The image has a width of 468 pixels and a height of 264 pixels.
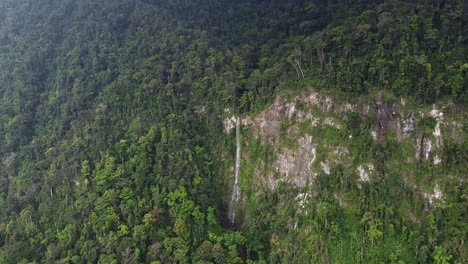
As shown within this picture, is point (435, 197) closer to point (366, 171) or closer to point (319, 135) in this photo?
point (366, 171)

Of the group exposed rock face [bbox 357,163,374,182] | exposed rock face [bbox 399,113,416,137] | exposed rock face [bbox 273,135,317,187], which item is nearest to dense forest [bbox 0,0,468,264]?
exposed rock face [bbox 357,163,374,182]

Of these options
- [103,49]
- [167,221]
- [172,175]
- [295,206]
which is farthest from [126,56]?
[295,206]

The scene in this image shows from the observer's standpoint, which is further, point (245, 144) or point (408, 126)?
point (245, 144)

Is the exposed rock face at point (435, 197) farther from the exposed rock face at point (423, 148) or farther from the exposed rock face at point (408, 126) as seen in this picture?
the exposed rock face at point (408, 126)

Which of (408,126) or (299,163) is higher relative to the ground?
(408,126)

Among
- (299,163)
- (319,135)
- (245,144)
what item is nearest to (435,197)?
(319,135)

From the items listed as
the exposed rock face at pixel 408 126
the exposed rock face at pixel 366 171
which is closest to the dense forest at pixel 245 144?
the exposed rock face at pixel 366 171

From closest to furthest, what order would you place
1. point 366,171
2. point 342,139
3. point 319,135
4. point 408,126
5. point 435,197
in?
1. point 435,197
2. point 408,126
3. point 366,171
4. point 342,139
5. point 319,135

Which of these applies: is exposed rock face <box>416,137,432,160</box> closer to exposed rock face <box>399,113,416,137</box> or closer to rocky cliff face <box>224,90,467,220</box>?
rocky cliff face <box>224,90,467,220</box>

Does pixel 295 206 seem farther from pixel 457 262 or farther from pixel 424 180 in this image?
pixel 457 262
